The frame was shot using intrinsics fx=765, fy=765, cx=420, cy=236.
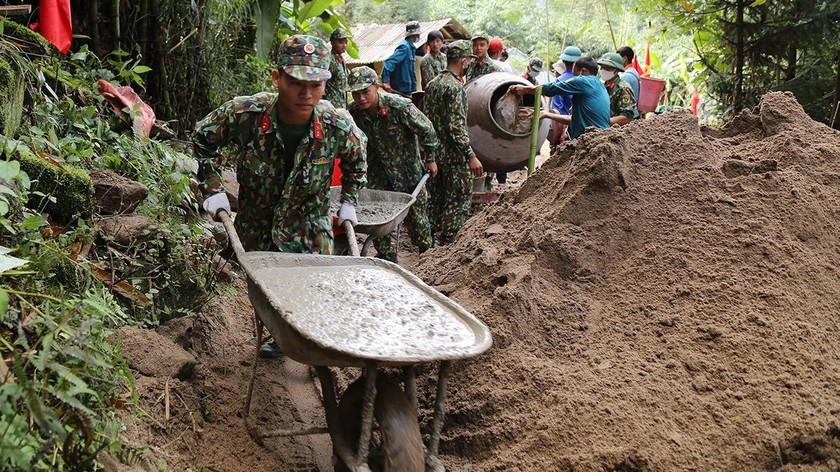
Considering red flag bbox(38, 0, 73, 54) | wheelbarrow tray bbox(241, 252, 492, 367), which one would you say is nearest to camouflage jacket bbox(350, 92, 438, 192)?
red flag bbox(38, 0, 73, 54)

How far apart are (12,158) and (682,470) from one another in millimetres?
3347

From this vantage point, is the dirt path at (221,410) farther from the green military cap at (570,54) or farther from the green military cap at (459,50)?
the green military cap at (570,54)

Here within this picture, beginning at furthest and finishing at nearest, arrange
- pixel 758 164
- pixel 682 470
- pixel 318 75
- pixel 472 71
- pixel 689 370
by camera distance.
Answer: pixel 472 71
pixel 758 164
pixel 318 75
pixel 689 370
pixel 682 470

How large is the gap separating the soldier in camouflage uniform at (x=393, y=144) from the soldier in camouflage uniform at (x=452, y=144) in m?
0.68

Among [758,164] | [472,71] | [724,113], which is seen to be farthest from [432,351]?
[724,113]

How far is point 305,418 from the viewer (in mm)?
4039

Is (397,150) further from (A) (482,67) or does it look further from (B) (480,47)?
(B) (480,47)

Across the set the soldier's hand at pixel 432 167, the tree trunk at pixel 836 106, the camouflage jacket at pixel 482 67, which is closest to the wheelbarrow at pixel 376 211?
the soldier's hand at pixel 432 167

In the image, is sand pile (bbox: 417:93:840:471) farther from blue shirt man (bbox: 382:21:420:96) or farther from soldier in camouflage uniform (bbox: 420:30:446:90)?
blue shirt man (bbox: 382:21:420:96)

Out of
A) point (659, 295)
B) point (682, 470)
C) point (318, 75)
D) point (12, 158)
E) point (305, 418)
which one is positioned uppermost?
point (318, 75)

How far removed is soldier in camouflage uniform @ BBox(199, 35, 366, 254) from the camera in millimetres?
3998

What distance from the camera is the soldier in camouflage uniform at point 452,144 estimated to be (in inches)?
300

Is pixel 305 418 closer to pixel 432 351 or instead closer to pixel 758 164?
pixel 432 351

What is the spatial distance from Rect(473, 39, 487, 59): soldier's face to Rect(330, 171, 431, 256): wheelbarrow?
3.34 metres
